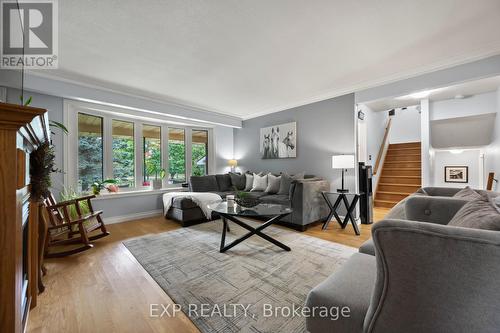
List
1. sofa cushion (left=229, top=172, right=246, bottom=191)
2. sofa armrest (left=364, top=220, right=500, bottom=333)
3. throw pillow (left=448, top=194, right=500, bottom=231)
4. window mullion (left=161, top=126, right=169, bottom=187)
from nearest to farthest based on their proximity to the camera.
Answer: sofa armrest (left=364, top=220, right=500, bottom=333) < throw pillow (left=448, top=194, right=500, bottom=231) < window mullion (left=161, top=126, right=169, bottom=187) < sofa cushion (left=229, top=172, right=246, bottom=191)

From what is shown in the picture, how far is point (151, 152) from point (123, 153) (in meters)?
0.56

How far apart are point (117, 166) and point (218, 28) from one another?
3413mm

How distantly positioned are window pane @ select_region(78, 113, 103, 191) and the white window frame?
0.08m

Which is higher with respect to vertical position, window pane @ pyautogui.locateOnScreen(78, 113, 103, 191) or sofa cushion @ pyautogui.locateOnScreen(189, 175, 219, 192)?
window pane @ pyautogui.locateOnScreen(78, 113, 103, 191)

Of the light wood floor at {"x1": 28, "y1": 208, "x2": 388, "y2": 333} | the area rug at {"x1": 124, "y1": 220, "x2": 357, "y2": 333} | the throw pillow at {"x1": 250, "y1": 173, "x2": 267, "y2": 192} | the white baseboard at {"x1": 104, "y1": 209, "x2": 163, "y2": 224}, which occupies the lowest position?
the light wood floor at {"x1": 28, "y1": 208, "x2": 388, "y2": 333}

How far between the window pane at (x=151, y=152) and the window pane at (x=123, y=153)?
252mm

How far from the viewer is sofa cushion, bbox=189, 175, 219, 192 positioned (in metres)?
4.45

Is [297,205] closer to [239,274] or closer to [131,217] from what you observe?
[239,274]

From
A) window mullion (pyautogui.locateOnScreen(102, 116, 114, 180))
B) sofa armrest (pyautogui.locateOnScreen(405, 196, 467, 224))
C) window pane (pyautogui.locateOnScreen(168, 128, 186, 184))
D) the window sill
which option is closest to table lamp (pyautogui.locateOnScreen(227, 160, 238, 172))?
window pane (pyautogui.locateOnScreen(168, 128, 186, 184))

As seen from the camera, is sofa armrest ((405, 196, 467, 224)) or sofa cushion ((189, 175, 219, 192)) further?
sofa cushion ((189, 175, 219, 192))

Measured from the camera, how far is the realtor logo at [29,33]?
51.6 inches

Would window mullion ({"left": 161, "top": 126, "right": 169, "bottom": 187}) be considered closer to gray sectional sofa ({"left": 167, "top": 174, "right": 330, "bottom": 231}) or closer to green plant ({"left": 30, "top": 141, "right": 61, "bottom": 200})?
gray sectional sofa ({"left": 167, "top": 174, "right": 330, "bottom": 231})

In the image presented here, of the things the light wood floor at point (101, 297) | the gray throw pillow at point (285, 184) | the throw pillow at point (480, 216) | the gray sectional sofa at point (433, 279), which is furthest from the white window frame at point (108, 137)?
the throw pillow at point (480, 216)

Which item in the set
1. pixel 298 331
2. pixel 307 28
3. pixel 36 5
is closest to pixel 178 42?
pixel 36 5
